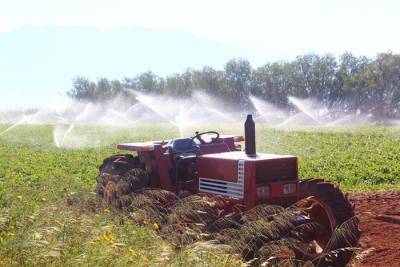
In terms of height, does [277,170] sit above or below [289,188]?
above

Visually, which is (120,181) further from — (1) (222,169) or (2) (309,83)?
(2) (309,83)

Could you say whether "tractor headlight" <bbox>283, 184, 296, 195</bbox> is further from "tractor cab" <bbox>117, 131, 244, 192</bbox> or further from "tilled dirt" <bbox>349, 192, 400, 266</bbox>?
"tractor cab" <bbox>117, 131, 244, 192</bbox>

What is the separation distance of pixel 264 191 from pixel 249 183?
0.75 ft

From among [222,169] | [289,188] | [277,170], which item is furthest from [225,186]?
[289,188]

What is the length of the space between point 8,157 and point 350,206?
1540 centimetres

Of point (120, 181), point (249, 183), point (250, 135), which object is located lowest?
point (120, 181)

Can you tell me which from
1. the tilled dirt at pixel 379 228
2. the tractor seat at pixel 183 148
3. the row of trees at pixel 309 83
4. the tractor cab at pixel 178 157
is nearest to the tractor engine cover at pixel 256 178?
the tractor cab at pixel 178 157

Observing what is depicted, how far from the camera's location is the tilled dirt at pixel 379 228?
7.31m

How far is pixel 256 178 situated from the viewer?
23.9 feet

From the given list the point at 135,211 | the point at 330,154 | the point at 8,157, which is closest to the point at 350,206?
the point at 135,211

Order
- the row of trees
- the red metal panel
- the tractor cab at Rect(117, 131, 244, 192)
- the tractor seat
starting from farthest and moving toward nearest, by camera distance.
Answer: the row of trees, the tractor seat, the tractor cab at Rect(117, 131, 244, 192), the red metal panel

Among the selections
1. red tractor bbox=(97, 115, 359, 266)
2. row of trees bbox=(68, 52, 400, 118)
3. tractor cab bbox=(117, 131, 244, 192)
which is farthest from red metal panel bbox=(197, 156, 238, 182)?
row of trees bbox=(68, 52, 400, 118)

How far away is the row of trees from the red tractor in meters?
54.4

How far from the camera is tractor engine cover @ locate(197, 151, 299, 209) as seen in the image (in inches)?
286
